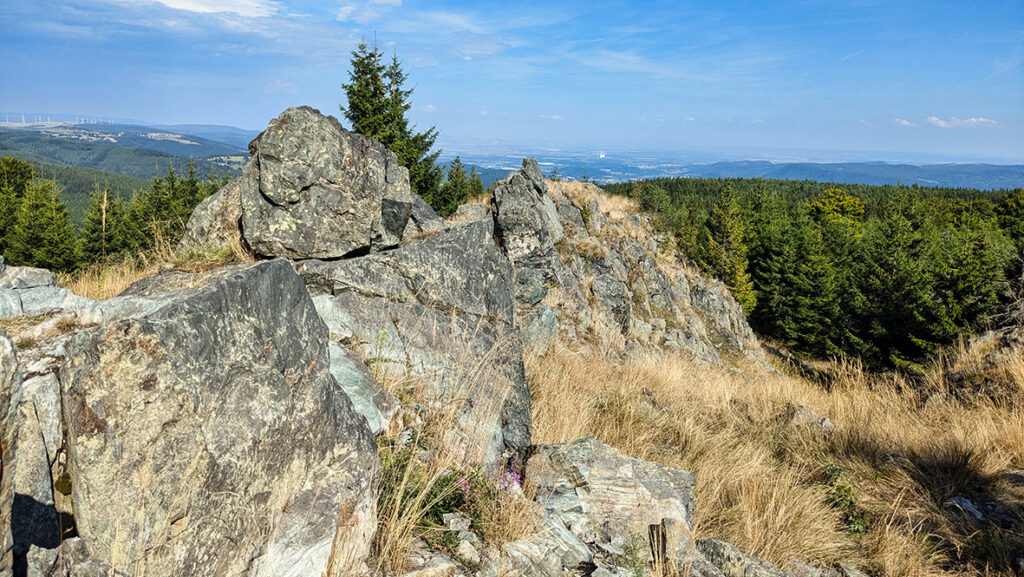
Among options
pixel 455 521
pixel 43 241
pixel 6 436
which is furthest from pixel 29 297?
pixel 43 241

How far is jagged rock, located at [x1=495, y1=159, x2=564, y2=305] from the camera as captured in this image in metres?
12.3

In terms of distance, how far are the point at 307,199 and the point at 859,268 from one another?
133 ft

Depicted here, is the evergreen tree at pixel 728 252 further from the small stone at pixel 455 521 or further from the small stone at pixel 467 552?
the small stone at pixel 467 552

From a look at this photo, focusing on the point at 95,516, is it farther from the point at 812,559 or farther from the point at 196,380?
the point at 812,559

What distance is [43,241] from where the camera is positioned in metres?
28.4

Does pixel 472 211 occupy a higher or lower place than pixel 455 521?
higher

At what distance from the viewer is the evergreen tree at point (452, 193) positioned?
27.5 m

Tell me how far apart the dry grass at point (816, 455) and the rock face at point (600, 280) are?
238 centimetres

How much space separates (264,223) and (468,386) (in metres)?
2.98

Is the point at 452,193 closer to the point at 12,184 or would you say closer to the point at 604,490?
the point at 604,490

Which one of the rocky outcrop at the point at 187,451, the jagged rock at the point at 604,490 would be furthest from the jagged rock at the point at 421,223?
the rocky outcrop at the point at 187,451

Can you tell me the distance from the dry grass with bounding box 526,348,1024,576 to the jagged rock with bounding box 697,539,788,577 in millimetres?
419

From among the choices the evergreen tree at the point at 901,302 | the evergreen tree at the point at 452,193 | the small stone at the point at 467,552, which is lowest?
the evergreen tree at the point at 901,302

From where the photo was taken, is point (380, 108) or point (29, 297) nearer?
point (29, 297)
